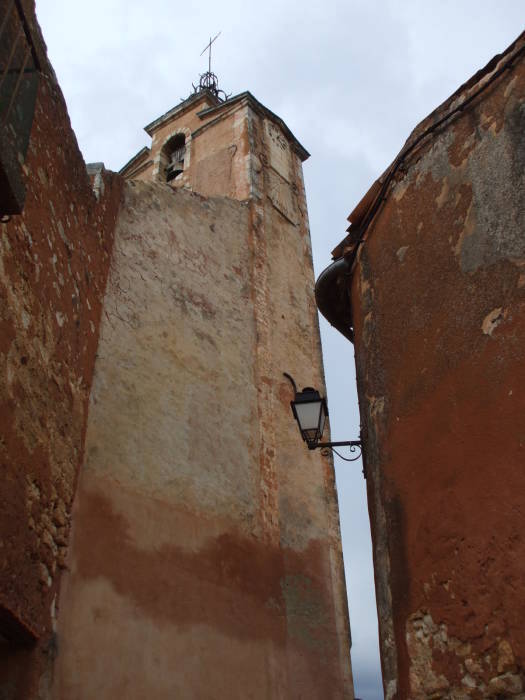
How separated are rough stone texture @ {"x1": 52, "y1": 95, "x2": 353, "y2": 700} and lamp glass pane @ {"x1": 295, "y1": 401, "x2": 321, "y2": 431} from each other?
7.78 ft

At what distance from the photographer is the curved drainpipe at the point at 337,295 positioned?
5.10m

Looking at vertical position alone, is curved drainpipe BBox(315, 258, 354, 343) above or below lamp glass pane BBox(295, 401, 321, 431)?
above

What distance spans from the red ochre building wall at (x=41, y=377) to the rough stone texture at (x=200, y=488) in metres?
0.39

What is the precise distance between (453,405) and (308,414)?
74.9 inches

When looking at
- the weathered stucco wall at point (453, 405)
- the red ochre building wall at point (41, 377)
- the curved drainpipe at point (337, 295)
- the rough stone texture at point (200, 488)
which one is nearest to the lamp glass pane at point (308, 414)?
the curved drainpipe at point (337, 295)

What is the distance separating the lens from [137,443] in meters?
7.45

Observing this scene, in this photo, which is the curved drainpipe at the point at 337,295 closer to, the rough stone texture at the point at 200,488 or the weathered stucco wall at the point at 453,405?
the weathered stucco wall at the point at 453,405

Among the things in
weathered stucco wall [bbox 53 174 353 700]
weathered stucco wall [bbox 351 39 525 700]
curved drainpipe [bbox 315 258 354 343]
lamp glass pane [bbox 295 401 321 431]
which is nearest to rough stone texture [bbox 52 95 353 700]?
weathered stucco wall [bbox 53 174 353 700]

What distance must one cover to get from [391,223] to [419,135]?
574mm

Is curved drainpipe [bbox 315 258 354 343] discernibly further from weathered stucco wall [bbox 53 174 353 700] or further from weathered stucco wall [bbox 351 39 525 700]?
weathered stucco wall [bbox 53 174 353 700]

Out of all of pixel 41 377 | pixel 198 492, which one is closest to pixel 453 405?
pixel 41 377

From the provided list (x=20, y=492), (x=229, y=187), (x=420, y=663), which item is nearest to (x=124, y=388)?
(x=20, y=492)

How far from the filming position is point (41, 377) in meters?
5.63

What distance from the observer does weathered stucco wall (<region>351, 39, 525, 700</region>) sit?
309cm
